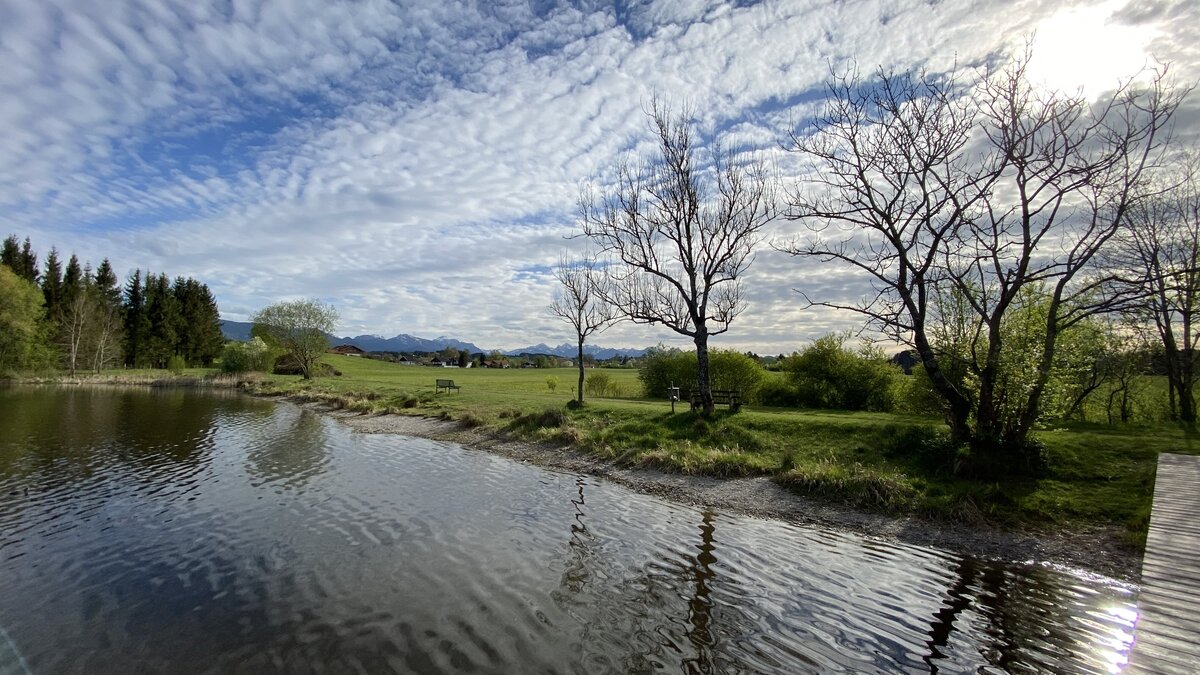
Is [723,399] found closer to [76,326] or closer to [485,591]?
[485,591]

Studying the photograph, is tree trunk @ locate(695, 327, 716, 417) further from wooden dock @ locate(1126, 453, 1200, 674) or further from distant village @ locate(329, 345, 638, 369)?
distant village @ locate(329, 345, 638, 369)

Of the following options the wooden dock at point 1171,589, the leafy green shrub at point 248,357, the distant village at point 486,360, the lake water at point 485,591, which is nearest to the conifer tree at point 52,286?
the leafy green shrub at point 248,357

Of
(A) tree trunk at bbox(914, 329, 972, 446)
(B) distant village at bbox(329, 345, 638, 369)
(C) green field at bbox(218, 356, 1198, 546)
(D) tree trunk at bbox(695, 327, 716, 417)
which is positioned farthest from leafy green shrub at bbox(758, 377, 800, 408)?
(B) distant village at bbox(329, 345, 638, 369)

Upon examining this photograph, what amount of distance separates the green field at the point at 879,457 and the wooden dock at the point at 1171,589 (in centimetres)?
104

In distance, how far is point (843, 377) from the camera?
26172 millimetres

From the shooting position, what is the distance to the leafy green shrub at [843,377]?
83.1 feet

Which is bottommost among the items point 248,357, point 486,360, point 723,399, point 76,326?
point 723,399

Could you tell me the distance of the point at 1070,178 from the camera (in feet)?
40.9

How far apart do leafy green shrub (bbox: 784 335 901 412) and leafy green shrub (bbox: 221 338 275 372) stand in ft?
209

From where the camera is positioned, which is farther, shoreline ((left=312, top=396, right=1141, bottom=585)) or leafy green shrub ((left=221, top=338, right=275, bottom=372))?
leafy green shrub ((left=221, top=338, right=275, bottom=372))

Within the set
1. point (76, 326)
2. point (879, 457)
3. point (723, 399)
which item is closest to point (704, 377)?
point (723, 399)

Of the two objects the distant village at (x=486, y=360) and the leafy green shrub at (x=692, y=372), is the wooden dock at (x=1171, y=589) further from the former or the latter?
the distant village at (x=486, y=360)

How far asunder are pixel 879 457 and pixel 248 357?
231ft

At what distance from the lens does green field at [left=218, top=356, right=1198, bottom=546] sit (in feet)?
35.1
